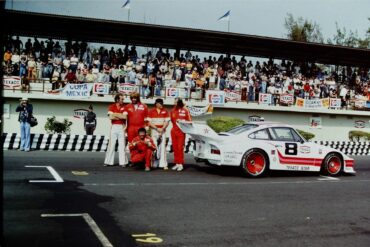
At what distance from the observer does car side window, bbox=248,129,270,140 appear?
12.3m

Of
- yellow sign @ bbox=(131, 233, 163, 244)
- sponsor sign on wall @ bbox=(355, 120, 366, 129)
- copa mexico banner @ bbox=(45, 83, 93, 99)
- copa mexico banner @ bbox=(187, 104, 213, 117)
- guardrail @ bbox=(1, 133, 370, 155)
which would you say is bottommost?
yellow sign @ bbox=(131, 233, 163, 244)

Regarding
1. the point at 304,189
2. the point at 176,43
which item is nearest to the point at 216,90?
the point at 176,43

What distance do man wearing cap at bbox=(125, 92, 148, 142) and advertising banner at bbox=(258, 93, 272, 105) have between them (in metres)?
15.4

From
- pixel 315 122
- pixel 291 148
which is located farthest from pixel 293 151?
pixel 315 122

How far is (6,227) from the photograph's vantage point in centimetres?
657

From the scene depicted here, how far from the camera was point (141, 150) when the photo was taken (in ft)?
41.4

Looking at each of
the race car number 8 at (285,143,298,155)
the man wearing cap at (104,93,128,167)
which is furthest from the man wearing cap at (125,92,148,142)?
the race car number 8 at (285,143,298,155)

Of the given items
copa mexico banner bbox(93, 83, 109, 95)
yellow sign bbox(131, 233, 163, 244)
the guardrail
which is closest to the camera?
yellow sign bbox(131, 233, 163, 244)

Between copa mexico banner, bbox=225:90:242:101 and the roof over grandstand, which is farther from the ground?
the roof over grandstand

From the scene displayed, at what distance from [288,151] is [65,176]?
563 cm

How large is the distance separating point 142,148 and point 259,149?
3.00 m

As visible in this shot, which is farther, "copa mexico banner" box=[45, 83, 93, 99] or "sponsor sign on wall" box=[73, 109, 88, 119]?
"sponsor sign on wall" box=[73, 109, 88, 119]

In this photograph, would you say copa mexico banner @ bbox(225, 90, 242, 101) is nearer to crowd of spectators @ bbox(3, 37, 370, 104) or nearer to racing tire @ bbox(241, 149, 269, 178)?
crowd of spectators @ bbox(3, 37, 370, 104)

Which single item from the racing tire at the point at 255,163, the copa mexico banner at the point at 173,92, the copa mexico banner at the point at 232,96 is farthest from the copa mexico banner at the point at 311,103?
the racing tire at the point at 255,163
